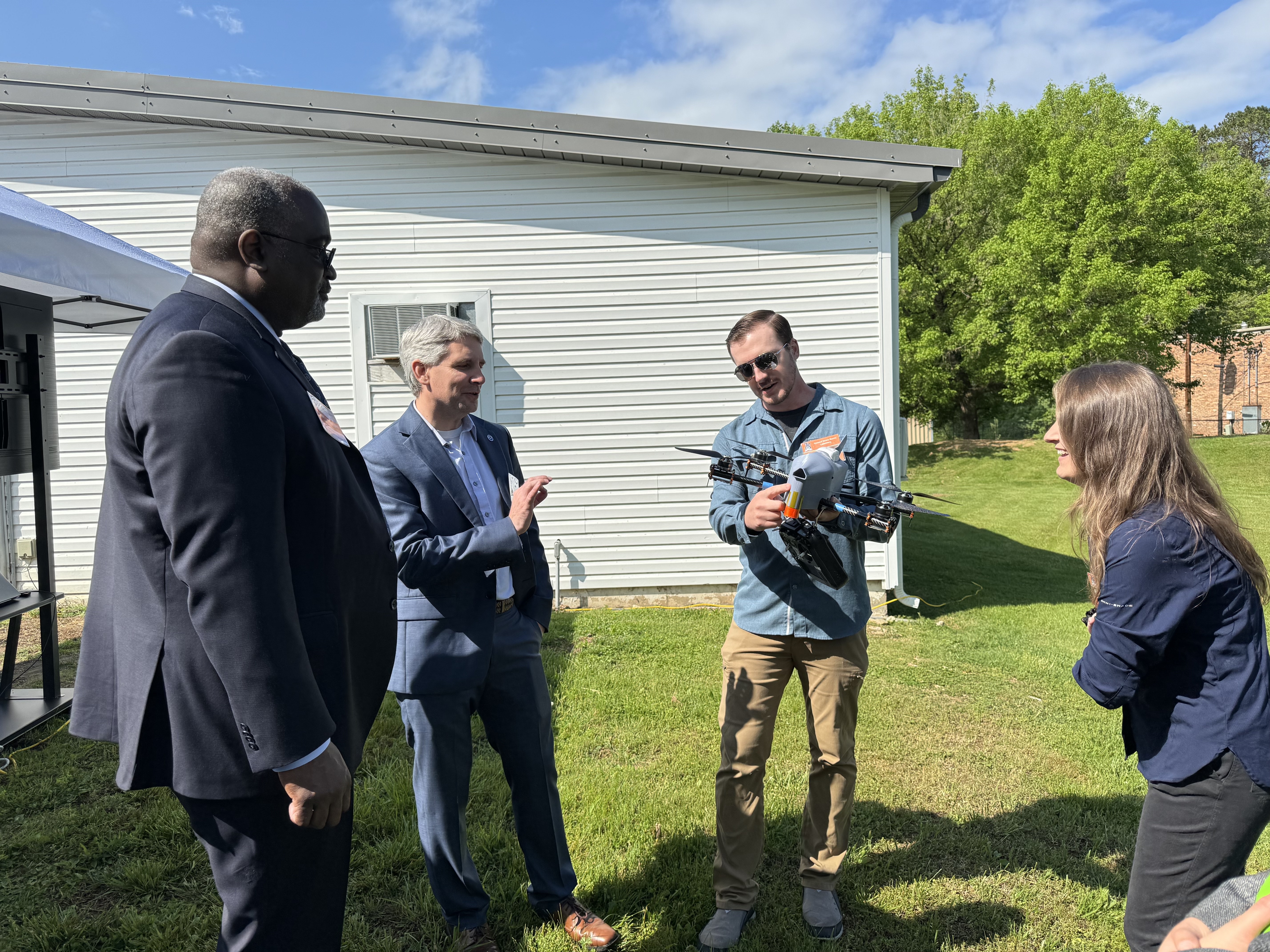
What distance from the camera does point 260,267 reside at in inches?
63.8

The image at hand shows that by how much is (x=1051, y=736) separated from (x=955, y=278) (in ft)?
72.8

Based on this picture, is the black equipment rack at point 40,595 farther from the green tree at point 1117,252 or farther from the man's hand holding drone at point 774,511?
the green tree at point 1117,252

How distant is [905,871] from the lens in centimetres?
319

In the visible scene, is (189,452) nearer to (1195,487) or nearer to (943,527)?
(1195,487)

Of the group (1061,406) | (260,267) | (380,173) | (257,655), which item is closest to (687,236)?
(380,173)

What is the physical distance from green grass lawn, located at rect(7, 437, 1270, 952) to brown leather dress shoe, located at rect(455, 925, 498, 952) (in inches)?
5.2

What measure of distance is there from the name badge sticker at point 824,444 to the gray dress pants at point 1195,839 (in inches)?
52.1

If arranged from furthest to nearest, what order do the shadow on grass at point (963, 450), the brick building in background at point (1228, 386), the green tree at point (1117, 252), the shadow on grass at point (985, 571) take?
the brick building in background at point (1228, 386)
the shadow on grass at point (963, 450)
the green tree at point (1117, 252)
the shadow on grass at point (985, 571)

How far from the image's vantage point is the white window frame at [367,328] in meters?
7.37

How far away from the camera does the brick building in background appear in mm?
28797

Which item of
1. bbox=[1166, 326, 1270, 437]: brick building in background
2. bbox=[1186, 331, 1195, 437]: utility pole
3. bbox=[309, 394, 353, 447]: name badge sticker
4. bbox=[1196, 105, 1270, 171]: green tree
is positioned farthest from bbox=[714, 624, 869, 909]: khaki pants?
bbox=[1196, 105, 1270, 171]: green tree

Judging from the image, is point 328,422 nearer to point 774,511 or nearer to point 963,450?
point 774,511

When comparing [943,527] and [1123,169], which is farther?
[1123,169]

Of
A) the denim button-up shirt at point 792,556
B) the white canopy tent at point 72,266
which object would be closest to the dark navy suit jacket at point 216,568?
the denim button-up shirt at point 792,556
